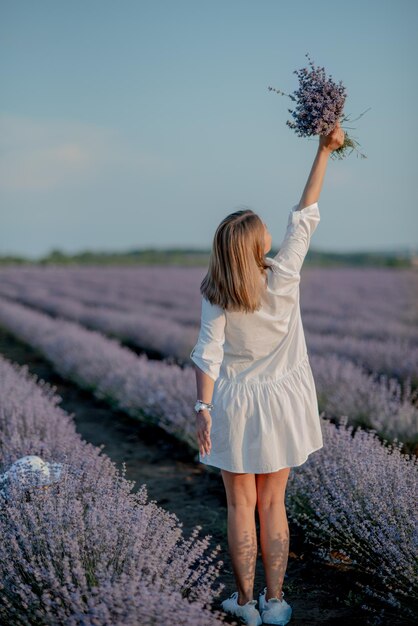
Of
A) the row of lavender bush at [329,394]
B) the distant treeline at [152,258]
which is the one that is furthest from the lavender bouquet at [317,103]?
the distant treeline at [152,258]

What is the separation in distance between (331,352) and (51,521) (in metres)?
5.68

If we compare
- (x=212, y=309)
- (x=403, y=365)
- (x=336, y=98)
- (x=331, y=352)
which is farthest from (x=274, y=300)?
(x=331, y=352)

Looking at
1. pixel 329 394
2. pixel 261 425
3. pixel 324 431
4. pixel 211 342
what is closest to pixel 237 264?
pixel 211 342

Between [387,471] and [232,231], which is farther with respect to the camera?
[387,471]

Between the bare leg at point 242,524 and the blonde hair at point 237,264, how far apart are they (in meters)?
0.64

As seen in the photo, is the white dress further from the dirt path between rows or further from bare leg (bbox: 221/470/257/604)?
the dirt path between rows

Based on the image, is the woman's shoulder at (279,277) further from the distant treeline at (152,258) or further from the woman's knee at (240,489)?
the distant treeline at (152,258)

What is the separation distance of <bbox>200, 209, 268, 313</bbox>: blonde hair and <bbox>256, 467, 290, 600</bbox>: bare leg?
0.64 meters

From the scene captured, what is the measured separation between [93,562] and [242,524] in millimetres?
554

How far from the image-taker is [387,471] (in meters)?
2.81

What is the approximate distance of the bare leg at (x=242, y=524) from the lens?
95.6 inches

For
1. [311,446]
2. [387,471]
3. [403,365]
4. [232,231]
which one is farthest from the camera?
[403,365]

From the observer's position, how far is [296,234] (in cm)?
235

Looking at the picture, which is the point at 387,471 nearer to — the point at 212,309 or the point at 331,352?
the point at 212,309
